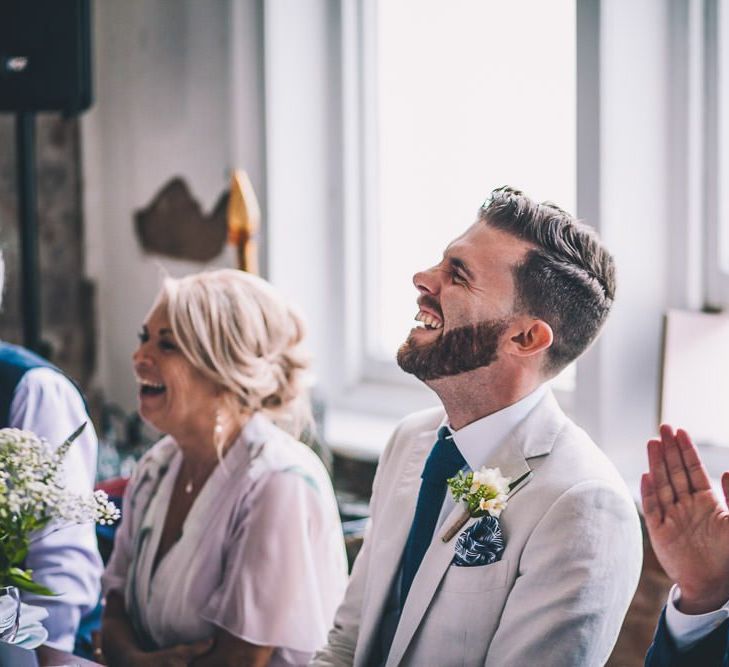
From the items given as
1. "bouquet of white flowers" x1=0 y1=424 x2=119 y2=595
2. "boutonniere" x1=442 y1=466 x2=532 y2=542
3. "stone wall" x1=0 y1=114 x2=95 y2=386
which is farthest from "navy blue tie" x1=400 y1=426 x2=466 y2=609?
"stone wall" x1=0 y1=114 x2=95 y2=386

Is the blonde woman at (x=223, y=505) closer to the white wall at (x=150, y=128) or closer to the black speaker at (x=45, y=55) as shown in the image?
the black speaker at (x=45, y=55)

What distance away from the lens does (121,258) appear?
422 centimetres

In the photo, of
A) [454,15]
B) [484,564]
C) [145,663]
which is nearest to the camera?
[484,564]

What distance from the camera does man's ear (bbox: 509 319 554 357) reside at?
Result: 5.61 ft

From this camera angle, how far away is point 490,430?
176 cm

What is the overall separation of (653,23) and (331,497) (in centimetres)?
145

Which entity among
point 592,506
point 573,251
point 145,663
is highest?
point 573,251

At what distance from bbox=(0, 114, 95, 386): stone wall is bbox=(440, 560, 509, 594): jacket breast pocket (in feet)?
9.56

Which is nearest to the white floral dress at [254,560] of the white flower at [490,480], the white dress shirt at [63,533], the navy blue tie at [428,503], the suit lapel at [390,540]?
the white dress shirt at [63,533]

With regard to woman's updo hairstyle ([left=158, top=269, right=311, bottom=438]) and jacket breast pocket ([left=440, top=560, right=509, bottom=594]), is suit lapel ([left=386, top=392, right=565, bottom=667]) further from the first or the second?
woman's updo hairstyle ([left=158, top=269, right=311, bottom=438])

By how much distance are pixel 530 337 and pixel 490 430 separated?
171mm

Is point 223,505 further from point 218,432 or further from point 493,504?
point 493,504

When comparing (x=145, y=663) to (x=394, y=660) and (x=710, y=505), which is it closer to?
(x=394, y=660)

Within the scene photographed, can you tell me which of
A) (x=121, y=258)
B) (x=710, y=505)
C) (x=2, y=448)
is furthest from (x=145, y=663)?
(x=121, y=258)
